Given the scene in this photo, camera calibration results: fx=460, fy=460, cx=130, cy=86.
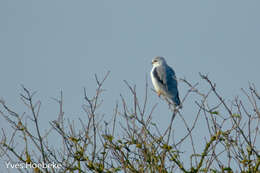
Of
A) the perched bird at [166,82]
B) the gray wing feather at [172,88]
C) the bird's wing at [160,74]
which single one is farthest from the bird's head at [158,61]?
the gray wing feather at [172,88]

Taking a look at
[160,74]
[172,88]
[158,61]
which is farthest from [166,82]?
[158,61]

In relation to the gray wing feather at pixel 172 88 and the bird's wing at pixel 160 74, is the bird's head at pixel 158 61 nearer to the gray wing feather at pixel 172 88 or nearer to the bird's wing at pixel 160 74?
the bird's wing at pixel 160 74

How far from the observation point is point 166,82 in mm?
9305

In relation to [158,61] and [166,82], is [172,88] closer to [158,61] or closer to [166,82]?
[166,82]

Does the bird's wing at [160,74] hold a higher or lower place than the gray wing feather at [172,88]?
higher

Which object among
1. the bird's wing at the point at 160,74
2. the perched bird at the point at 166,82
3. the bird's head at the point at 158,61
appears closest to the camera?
the perched bird at the point at 166,82

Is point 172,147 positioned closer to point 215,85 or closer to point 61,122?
point 215,85

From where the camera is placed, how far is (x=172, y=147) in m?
3.93

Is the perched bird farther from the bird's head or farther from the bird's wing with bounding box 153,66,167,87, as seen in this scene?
the bird's head

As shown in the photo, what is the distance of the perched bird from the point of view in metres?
9.30

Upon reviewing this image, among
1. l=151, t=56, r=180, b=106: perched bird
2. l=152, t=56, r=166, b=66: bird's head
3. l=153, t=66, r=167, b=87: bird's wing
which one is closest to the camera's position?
l=151, t=56, r=180, b=106: perched bird

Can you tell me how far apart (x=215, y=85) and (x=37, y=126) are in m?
1.51

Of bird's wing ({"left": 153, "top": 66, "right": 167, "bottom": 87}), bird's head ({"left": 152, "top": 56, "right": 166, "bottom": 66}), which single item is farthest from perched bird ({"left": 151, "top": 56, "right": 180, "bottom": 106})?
bird's head ({"left": 152, "top": 56, "right": 166, "bottom": 66})

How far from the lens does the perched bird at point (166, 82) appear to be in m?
9.30
